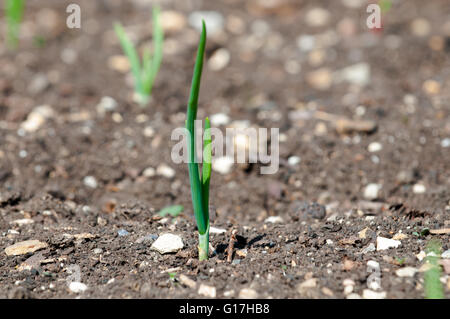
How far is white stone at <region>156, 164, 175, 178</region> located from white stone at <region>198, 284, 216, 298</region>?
935mm

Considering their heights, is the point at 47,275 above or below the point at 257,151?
below

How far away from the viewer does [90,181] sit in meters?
2.24

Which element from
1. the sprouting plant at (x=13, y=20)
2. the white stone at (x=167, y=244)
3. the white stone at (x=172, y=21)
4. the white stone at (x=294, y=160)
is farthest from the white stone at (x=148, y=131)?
the sprouting plant at (x=13, y=20)

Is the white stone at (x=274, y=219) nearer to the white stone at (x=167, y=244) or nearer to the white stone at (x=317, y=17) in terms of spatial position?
the white stone at (x=167, y=244)

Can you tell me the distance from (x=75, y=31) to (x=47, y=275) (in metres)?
2.33

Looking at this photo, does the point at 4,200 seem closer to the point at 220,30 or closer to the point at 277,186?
the point at 277,186

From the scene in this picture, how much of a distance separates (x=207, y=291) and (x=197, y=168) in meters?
0.32

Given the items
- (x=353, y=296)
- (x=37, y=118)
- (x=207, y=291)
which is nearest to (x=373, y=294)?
(x=353, y=296)

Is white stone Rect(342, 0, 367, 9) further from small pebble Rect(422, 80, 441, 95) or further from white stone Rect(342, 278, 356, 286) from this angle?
white stone Rect(342, 278, 356, 286)

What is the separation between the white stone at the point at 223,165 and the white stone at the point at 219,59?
0.96 metres

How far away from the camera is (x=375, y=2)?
364 cm
